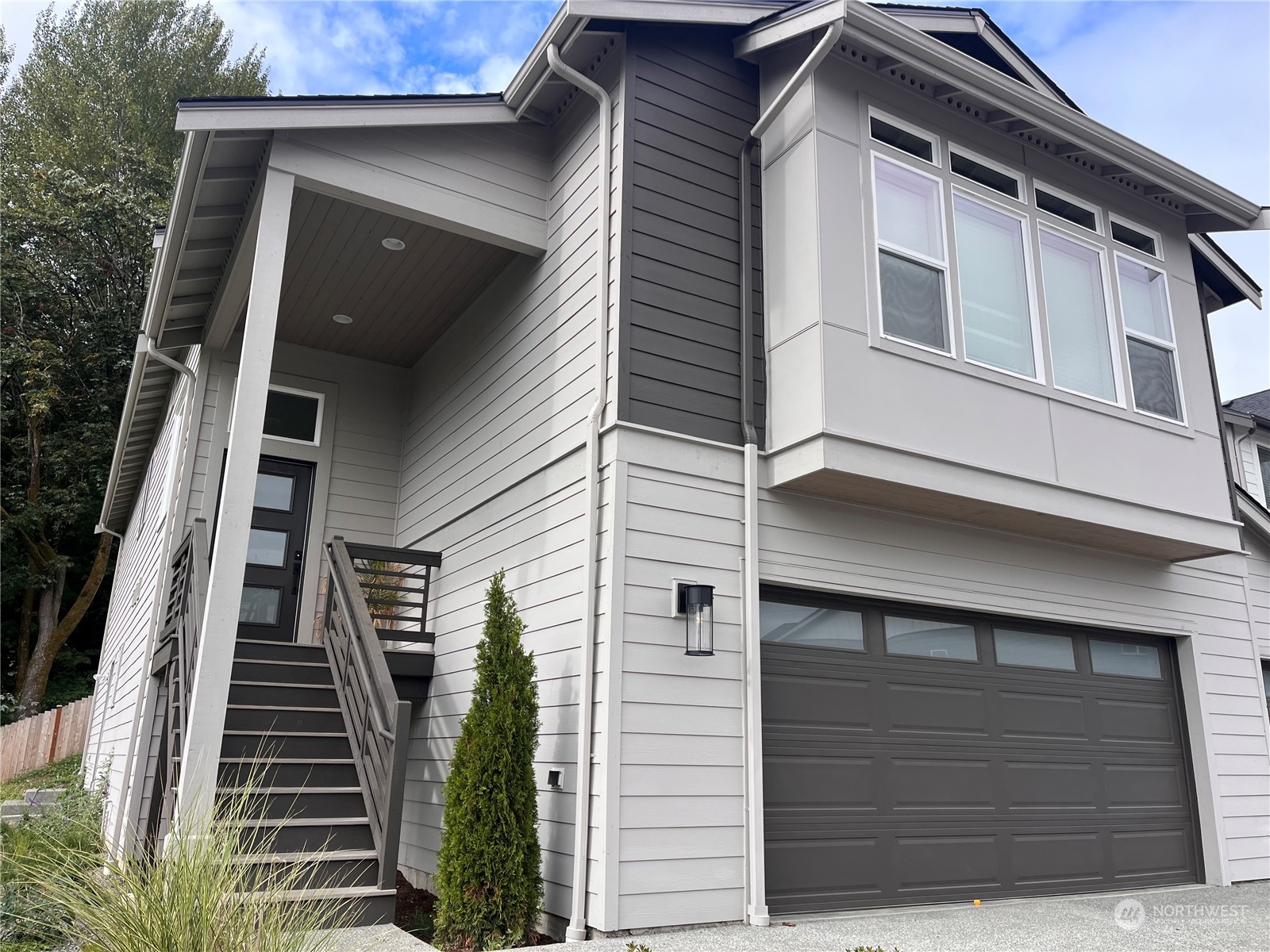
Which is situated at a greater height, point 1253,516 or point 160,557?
point 1253,516

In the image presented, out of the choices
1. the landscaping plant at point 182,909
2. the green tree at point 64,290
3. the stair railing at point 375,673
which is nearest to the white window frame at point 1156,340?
the stair railing at point 375,673

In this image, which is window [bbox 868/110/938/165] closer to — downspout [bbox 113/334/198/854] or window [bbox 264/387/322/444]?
window [bbox 264/387/322/444]

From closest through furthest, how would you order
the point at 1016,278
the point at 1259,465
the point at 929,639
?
the point at 929,639 < the point at 1016,278 < the point at 1259,465

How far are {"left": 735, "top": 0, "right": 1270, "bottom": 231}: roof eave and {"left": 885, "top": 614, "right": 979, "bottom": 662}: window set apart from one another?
12.3ft

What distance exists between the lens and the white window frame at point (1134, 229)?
7398 mm

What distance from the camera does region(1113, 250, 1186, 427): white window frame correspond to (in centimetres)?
708

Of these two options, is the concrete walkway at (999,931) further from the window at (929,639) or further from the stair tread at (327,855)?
the window at (929,639)

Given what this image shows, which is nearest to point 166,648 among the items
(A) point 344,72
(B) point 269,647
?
(B) point 269,647

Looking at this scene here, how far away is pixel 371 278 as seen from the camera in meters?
7.70

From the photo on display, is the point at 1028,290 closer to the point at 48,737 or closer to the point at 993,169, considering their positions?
the point at 993,169

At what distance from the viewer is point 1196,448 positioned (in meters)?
7.27

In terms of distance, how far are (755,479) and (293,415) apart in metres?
5.25

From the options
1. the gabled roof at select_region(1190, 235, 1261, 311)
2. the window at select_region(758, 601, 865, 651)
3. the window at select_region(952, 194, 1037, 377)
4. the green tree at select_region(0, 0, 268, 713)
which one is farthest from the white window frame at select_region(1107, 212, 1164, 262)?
the green tree at select_region(0, 0, 268, 713)

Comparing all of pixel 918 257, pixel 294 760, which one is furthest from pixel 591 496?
pixel 918 257
